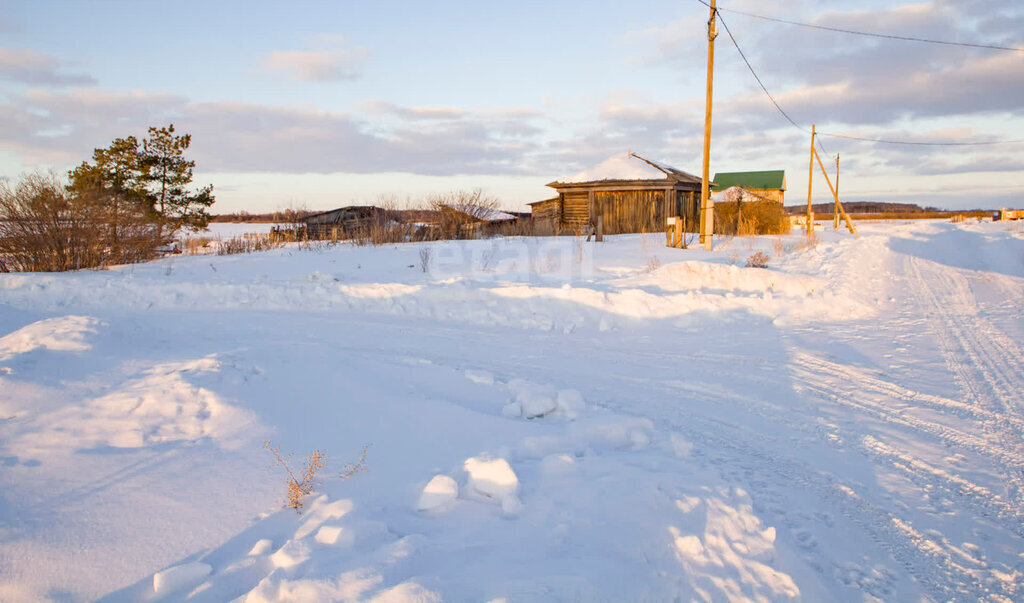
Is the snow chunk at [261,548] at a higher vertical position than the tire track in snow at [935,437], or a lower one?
higher

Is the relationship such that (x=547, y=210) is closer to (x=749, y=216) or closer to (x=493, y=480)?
(x=749, y=216)

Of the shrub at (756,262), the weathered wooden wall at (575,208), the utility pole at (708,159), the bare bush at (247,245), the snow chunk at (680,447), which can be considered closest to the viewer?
the snow chunk at (680,447)

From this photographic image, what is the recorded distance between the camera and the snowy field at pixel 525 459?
253cm

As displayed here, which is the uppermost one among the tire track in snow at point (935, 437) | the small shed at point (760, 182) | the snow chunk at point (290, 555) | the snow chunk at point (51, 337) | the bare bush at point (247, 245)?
the small shed at point (760, 182)

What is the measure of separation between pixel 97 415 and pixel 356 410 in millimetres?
1841

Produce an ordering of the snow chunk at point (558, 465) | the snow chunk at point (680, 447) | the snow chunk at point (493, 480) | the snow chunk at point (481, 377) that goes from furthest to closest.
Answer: the snow chunk at point (481, 377) → the snow chunk at point (680, 447) → the snow chunk at point (558, 465) → the snow chunk at point (493, 480)

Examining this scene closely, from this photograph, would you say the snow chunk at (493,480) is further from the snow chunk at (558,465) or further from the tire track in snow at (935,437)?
the tire track in snow at (935,437)

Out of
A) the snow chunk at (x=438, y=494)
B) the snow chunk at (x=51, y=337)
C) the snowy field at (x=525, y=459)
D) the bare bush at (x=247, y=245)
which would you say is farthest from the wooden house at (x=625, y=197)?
the snow chunk at (x=438, y=494)

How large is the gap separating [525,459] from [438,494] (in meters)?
0.86

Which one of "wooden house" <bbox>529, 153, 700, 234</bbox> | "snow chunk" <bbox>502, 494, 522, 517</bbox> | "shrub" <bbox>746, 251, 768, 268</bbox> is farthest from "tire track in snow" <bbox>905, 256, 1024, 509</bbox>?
"wooden house" <bbox>529, 153, 700, 234</bbox>

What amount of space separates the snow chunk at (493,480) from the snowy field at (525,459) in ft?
0.05

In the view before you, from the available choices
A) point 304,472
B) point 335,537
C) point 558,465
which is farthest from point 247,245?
point 335,537

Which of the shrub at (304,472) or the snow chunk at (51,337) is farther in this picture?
the snow chunk at (51,337)

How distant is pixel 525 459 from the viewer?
3773mm
